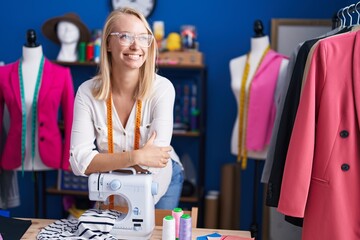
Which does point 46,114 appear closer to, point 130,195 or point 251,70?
point 251,70

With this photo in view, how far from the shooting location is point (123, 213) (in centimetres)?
176

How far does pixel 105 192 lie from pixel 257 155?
5.07ft

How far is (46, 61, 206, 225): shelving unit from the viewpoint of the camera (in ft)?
11.0

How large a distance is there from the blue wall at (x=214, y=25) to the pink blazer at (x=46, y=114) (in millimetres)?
849

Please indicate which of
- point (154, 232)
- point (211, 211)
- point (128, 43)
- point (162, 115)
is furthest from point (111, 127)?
point (211, 211)

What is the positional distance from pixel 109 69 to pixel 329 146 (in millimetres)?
941

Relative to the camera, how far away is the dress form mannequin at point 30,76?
2.91 m

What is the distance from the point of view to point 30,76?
2936 millimetres

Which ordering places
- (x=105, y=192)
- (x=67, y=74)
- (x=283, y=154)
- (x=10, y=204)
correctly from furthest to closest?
(x=10, y=204) < (x=67, y=74) < (x=283, y=154) < (x=105, y=192)

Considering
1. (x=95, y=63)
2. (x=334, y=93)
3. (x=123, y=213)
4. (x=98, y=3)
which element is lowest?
(x=123, y=213)

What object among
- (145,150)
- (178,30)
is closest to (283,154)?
(145,150)

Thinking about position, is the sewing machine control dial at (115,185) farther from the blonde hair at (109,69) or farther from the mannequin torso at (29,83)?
the mannequin torso at (29,83)

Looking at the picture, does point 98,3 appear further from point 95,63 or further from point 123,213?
point 123,213

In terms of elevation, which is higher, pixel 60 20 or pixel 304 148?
pixel 60 20
